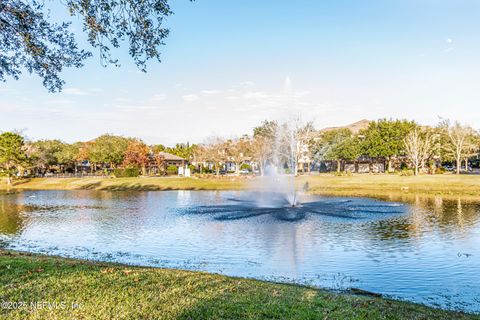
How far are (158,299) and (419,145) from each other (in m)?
80.5

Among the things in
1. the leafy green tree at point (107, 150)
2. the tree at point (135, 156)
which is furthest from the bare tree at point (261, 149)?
the leafy green tree at point (107, 150)

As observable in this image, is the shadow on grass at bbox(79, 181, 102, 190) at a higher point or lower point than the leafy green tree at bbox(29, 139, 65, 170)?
lower

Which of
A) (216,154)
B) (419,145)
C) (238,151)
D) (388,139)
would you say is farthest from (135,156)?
(419,145)

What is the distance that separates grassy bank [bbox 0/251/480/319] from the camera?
747cm

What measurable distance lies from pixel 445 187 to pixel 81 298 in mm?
50598

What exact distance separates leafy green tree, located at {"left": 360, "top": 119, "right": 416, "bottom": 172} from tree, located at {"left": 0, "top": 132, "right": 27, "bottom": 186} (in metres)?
72.0

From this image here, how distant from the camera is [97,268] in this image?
11328mm

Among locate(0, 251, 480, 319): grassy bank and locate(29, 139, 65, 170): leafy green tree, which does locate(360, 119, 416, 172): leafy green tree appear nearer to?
locate(29, 139, 65, 170): leafy green tree

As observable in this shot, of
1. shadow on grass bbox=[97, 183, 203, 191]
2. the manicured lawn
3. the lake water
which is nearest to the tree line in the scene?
Result: the manicured lawn

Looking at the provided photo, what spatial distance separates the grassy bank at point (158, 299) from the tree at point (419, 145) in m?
71.6

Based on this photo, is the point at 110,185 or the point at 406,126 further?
the point at 406,126

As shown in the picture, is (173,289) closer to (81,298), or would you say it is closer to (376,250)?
(81,298)

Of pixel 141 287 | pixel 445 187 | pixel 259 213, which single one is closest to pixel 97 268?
pixel 141 287

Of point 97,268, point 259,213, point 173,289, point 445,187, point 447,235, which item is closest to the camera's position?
point 173,289
